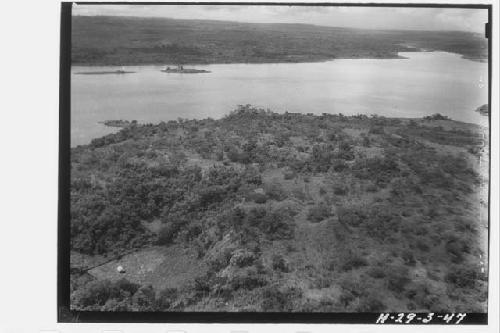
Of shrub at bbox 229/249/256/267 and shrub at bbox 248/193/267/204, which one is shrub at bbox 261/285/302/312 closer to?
Answer: shrub at bbox 229/249/256/267

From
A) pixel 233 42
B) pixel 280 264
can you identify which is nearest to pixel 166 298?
pixel 280 264

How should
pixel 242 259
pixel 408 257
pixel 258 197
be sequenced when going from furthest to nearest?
1. pixel 258 197
2. pixel 408 257
3. pixel 242 259

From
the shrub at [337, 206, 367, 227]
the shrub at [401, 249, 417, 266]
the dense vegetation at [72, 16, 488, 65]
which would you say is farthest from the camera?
the dense vegetation at [72, 16, 488, 65]

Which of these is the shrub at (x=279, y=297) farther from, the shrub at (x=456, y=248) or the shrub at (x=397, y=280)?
the shrub at (x=456, y=248)

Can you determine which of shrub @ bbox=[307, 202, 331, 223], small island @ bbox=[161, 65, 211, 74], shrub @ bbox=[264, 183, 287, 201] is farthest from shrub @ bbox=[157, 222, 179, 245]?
small island @ bbox=[161, 65, 211, 74]

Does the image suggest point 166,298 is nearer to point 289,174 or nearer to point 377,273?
point 289,174
